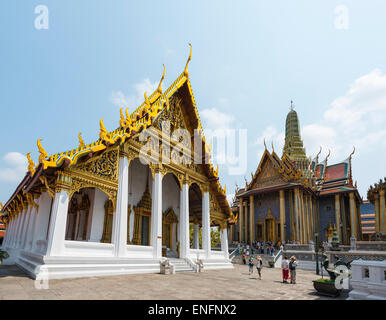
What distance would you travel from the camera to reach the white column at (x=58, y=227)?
298 inches

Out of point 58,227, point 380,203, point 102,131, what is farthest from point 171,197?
point 380,203

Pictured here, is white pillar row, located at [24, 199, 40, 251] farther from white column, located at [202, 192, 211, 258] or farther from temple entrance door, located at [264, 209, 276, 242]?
temple entrance door, located at [264, 209, 276, 242]

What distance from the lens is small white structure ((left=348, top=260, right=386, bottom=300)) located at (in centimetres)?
509

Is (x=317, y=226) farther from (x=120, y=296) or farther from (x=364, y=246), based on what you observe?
(x=120, y=296)

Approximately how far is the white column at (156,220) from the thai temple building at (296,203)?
1834cm

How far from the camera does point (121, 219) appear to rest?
31.1 ft

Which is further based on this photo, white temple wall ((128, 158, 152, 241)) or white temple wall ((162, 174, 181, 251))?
white temple wall ((162, 174, 181, 251))

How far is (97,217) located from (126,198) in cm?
254

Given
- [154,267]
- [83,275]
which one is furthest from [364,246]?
[83,275]

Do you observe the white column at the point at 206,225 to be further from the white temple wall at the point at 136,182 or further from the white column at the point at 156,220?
the white column at the point at 156,220

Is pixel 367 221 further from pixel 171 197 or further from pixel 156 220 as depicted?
pixel 156 220

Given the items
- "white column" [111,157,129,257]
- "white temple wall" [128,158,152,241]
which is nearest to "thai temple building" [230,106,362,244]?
"white temple wall" [128,158,152,241]

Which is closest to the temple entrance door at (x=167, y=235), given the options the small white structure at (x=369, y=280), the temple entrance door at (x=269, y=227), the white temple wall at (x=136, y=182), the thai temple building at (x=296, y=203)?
the white temple wall at (x=136, y=182)

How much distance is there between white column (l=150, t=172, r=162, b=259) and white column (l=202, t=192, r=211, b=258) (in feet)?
12.7
